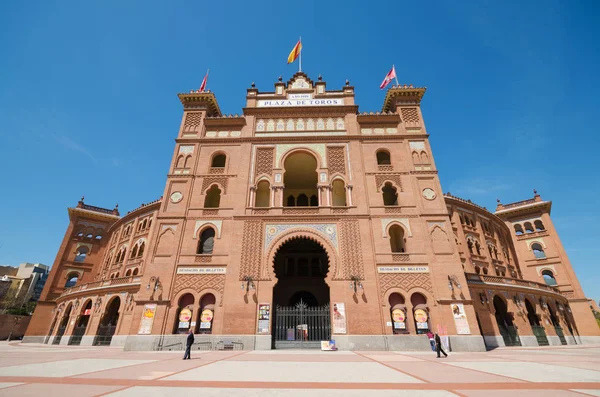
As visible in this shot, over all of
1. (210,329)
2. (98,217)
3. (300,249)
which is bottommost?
(210,329)

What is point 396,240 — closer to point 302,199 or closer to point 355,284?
point 355,284

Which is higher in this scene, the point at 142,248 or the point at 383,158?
the point at 383,158

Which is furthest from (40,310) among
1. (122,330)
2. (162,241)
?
(162,241)

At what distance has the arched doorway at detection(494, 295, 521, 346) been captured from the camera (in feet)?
75.1

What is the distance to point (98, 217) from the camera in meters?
38.3

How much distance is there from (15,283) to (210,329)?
74.4m

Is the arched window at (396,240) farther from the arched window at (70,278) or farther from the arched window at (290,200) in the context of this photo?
the arched window at (70,278)

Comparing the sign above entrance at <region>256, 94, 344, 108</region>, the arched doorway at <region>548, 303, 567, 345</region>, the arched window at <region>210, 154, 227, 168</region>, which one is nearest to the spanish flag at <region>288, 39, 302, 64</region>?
the sign above entrance at <region>256, 94, 344, 108</region>

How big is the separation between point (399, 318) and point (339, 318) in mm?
3811

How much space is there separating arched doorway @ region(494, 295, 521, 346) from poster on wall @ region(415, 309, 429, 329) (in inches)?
442

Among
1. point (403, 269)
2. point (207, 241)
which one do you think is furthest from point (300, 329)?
point (207, 241)

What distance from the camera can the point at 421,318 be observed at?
57.2ft

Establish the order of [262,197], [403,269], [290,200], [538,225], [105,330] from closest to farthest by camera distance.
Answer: [403,269]
[105,330]
[262,197]
[290,200]
[538,225]

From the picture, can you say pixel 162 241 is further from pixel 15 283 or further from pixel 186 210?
pixel 15 283
